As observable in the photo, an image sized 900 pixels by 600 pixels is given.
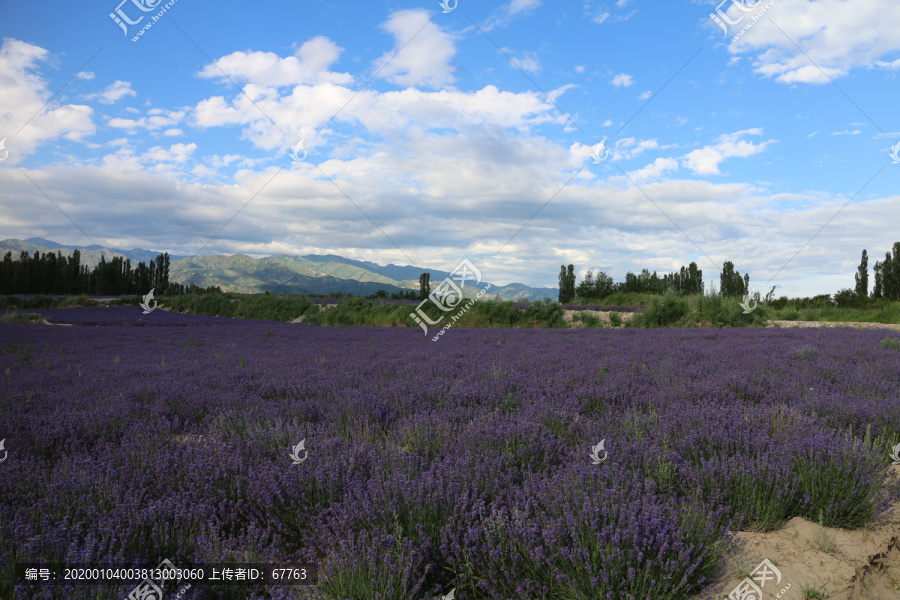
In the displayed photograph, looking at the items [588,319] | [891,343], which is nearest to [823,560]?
[891,343]

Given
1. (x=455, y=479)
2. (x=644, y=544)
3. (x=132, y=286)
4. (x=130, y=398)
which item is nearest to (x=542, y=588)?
(x=644, y=544)

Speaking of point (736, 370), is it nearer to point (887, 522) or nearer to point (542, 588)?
point (887, 522)

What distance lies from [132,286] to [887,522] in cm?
6021

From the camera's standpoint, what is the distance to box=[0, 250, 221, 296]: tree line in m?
23.8

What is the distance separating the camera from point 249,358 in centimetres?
736

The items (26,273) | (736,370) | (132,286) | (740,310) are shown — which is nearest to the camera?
(736,370)

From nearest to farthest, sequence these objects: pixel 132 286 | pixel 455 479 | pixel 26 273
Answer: pixel 455 479 < pixel 26 273 < pixel 132 286

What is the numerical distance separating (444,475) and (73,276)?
42174mm

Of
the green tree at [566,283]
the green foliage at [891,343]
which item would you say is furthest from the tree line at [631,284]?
the green foliage at [891,343]

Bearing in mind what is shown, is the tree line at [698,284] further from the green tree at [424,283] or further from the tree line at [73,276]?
the tree line at [73,276]

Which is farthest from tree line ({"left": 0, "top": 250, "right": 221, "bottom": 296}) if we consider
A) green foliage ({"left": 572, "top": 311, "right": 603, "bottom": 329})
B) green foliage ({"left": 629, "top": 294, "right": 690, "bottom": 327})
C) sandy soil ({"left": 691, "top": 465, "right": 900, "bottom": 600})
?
sandy soil ({"left": 691, "top": 465, "right": 900, "bottom": 600})

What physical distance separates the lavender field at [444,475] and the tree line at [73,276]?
23.5m

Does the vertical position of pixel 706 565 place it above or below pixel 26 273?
below

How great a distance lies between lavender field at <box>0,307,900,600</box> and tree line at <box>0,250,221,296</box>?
23.5 meters
